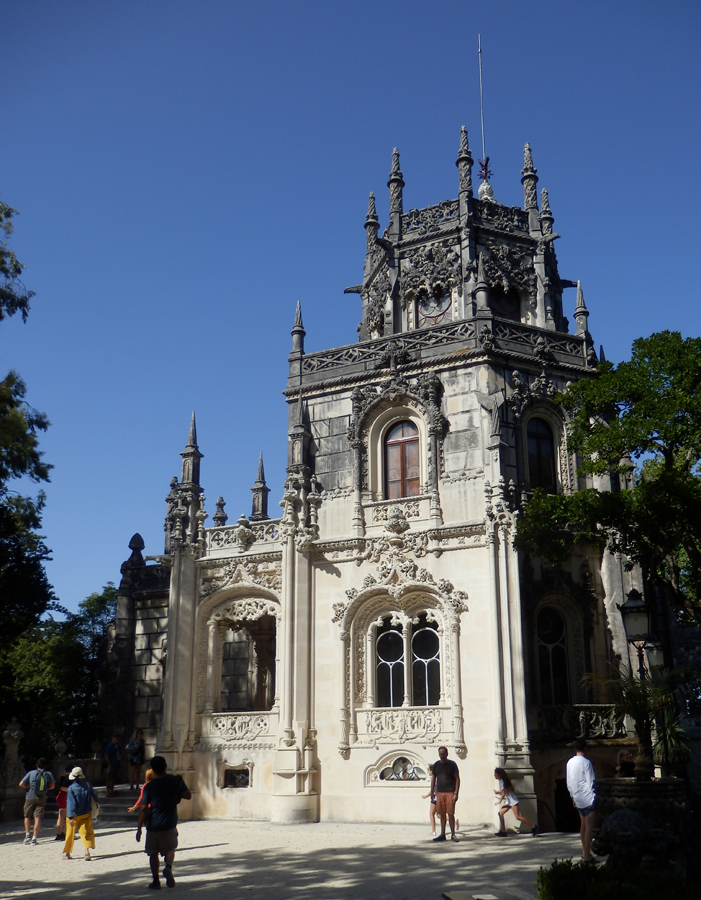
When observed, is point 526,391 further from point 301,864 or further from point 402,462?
point 301,864

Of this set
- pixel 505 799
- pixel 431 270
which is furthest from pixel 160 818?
pixel 431 270

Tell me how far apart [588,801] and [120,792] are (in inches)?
641

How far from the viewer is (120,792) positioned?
25.2 metres

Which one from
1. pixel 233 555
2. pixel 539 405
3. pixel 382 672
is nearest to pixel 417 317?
pixel 539 405

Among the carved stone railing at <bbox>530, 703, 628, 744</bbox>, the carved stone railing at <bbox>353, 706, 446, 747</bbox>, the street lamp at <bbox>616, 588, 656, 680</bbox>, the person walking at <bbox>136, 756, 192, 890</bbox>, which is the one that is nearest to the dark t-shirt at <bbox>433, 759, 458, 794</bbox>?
the carved stone railing at <bbox>353, 706, 446, 747</bbox>

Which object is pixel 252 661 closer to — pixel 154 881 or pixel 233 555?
pixel 233 555

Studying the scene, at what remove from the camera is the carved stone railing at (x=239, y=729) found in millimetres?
23359

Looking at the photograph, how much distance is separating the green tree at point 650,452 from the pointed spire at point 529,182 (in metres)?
10.6

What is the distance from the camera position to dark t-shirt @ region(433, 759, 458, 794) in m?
17.4

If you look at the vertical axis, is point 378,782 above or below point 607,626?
below

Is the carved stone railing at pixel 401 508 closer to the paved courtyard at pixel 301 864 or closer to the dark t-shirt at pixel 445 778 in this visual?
the dark t-shirt at pixel 445 778

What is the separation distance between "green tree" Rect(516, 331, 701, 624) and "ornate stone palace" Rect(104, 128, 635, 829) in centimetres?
270

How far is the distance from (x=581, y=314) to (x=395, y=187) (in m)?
7.64

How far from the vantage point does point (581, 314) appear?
26406mm
